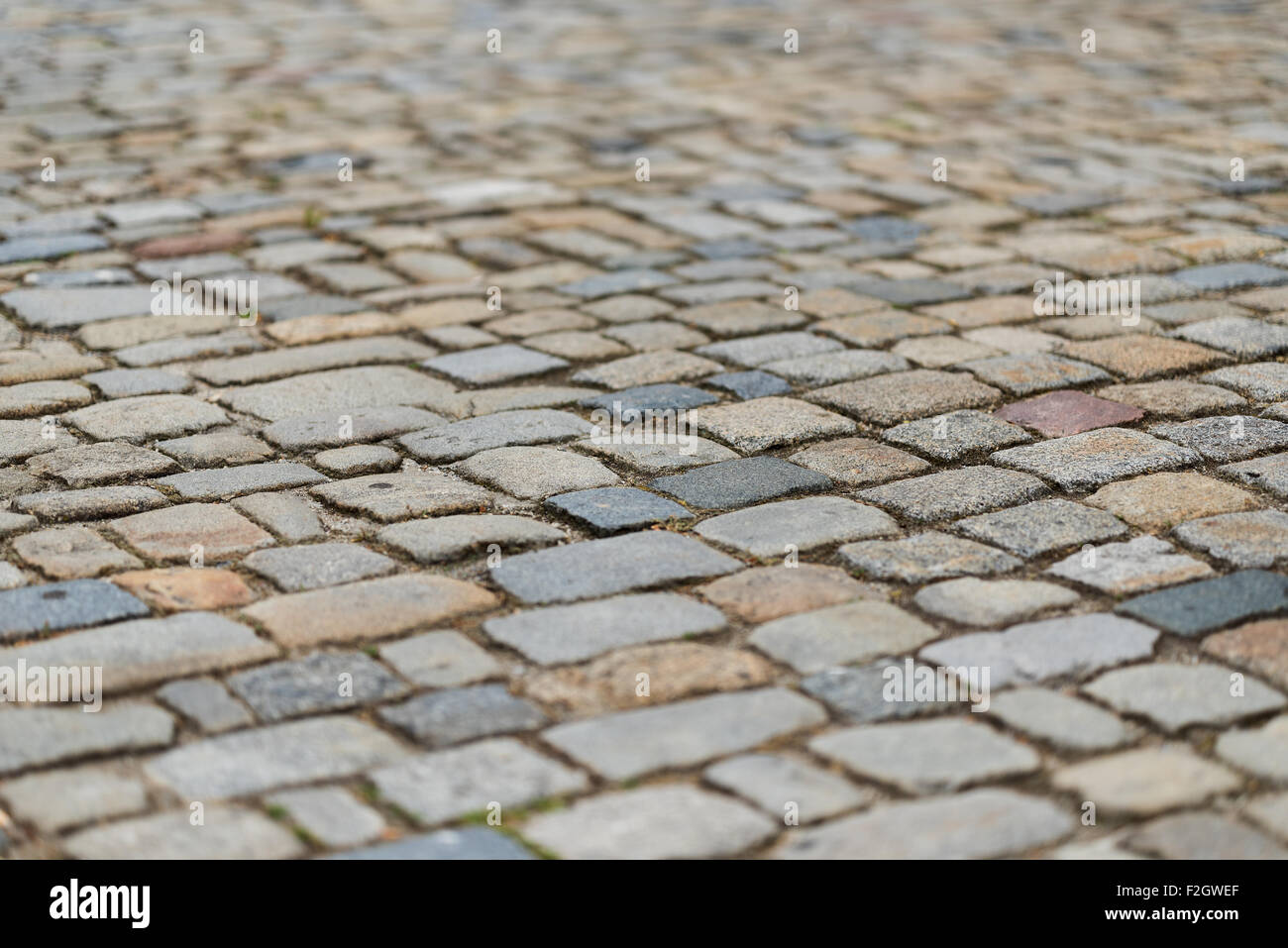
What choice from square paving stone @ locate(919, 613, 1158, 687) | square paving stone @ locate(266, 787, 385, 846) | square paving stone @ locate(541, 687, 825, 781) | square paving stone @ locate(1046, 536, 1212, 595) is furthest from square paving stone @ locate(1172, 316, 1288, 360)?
square paving stone @ locate(266, 787, 385, 846)

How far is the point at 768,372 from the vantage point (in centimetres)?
413

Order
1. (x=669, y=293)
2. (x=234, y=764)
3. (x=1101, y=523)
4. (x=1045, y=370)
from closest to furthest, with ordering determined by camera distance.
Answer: (x=234, y=764), (x=1101, y=523), (x=1045, y=370), (x=669, y=293)

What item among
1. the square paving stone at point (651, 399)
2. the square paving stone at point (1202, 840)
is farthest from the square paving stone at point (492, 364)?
the square paving stone at point (1202, 840)

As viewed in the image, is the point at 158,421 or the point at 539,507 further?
the point at 158,421

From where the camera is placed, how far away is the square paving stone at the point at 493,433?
11.9 feet

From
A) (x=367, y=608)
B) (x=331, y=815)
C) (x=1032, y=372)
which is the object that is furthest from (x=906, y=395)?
(x=331, y=815)

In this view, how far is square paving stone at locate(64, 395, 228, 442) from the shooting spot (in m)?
3.72

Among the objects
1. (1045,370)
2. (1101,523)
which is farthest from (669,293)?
(1101,523)

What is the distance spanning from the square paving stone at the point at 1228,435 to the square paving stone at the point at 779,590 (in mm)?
1119

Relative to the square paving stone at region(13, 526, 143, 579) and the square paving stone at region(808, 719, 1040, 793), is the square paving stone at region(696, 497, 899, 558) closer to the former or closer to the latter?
the square paving stone at region(808, 719, 1040, 793)

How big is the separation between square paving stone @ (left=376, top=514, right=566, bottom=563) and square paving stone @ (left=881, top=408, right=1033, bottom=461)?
3.24ft
